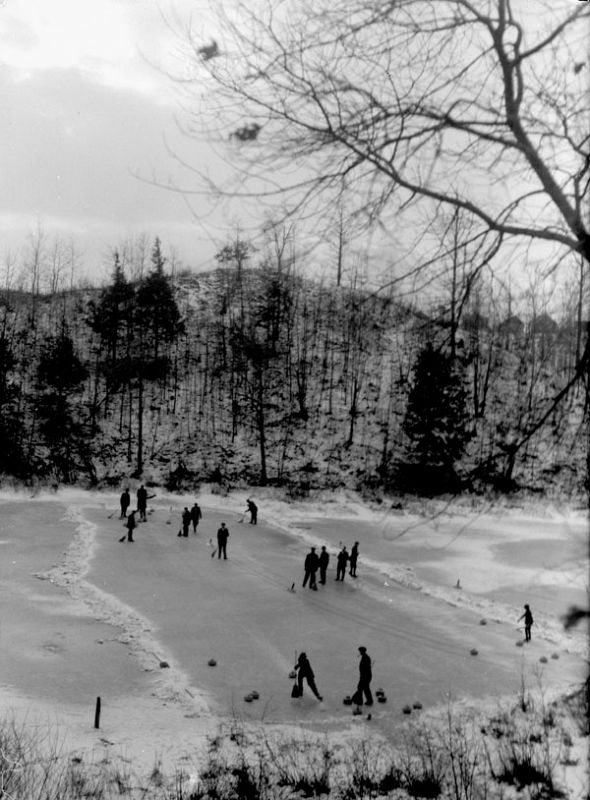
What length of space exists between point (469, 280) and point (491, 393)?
43.7 meters

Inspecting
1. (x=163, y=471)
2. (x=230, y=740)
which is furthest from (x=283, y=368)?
(x=230, y=740)

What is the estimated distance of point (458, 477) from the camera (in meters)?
3.40

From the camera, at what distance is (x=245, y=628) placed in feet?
43.2

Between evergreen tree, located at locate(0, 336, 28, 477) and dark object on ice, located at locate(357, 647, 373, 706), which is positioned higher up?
evergreen tree, located at locate(0, 336, 28, 477)

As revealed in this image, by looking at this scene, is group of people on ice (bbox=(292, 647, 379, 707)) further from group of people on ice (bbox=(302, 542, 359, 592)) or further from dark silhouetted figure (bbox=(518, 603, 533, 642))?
group of people on ice (bbox=(302, 542, 359, 592))

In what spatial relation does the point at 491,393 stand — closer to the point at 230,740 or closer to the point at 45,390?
the point at 45,390

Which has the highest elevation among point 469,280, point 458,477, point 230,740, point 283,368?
point 283,368

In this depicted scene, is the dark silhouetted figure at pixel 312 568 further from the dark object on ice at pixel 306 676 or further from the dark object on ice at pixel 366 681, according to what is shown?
the dark object on ice at pixel 366 681

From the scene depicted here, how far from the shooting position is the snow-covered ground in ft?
30.9

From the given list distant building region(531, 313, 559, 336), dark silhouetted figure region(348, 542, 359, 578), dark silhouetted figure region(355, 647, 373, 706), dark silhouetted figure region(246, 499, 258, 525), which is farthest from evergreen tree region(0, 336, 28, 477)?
distant building region(531, 313, 559, 336)

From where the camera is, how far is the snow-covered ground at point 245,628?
370 inches

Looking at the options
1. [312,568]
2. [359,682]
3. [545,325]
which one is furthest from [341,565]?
[545,325]

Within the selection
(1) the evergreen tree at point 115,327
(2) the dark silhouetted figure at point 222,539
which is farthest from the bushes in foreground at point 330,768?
(1) the evergreen tree at point 115,327

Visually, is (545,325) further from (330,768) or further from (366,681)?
(366,681)
